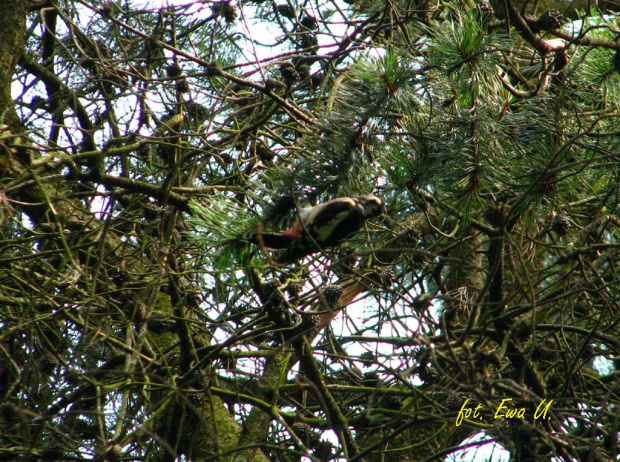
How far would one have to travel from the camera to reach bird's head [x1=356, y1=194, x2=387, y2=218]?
2.47m

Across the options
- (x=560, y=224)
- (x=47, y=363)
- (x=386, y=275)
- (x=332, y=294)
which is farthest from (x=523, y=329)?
(x=47, y=363)

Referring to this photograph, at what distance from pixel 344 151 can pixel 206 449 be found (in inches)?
70.2

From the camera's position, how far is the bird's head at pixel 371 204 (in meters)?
2.47

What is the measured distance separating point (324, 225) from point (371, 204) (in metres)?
0.26

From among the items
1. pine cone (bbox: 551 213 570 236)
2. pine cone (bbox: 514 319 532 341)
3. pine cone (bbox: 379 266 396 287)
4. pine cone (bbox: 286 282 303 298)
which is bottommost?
pine cone (bbox: 514 319 532 341)

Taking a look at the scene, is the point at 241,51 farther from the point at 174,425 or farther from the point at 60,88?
the point at 174,425

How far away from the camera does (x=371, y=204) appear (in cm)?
251

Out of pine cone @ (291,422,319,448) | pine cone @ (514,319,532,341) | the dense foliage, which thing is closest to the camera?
the dense foliage

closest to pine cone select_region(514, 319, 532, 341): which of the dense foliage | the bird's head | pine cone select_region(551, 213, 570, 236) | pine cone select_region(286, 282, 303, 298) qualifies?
the dense foliage

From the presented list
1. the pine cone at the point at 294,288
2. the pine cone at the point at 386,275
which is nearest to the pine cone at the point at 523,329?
the pine cone at the point at 386,275

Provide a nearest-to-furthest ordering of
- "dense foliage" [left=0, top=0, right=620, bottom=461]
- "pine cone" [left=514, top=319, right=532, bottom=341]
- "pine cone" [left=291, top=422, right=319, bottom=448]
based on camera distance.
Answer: "dense foliage" [left=0, top=0, right=620, bottom=461], "pine cone" [left=514, top=319, right=532, bottom=341], "pine cone" [left=291, top=422, right=319, bottom=448]

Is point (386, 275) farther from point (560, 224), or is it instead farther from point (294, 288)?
point (560, 224)

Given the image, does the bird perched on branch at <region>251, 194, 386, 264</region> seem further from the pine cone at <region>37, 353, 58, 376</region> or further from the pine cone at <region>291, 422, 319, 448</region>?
the pine cone at <region>37, 353, 58, 376</region>

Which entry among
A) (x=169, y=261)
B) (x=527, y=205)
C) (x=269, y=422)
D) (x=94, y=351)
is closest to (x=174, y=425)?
(x=269, y=422)
